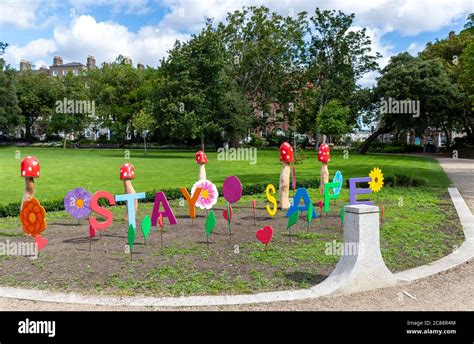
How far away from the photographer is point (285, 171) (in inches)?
497

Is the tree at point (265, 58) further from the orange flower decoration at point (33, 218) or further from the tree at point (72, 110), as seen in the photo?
the orange flower decoration at point (33, 218)

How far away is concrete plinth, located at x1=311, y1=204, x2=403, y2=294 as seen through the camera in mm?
6184

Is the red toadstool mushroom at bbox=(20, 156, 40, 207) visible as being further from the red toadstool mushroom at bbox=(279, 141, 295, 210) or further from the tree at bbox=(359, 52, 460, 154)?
the tree at bbox=(359, 52, 460, 154)

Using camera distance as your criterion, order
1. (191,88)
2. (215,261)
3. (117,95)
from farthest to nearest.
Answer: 1. (117,95)
2. (191,88)
3. (215,261)

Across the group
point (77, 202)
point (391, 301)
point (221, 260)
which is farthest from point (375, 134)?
point (391, 301)

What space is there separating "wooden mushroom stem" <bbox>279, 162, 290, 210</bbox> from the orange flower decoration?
269 inches

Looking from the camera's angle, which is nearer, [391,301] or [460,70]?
[391,301]

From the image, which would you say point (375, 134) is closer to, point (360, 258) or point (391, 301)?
point (360, 258)

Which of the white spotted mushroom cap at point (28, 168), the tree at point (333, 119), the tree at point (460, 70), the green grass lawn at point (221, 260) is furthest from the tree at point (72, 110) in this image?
the white spotted mushroom cap at point (28, 168)

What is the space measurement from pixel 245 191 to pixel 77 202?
25.9ft

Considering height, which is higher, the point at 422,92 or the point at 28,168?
the point at 422,92
